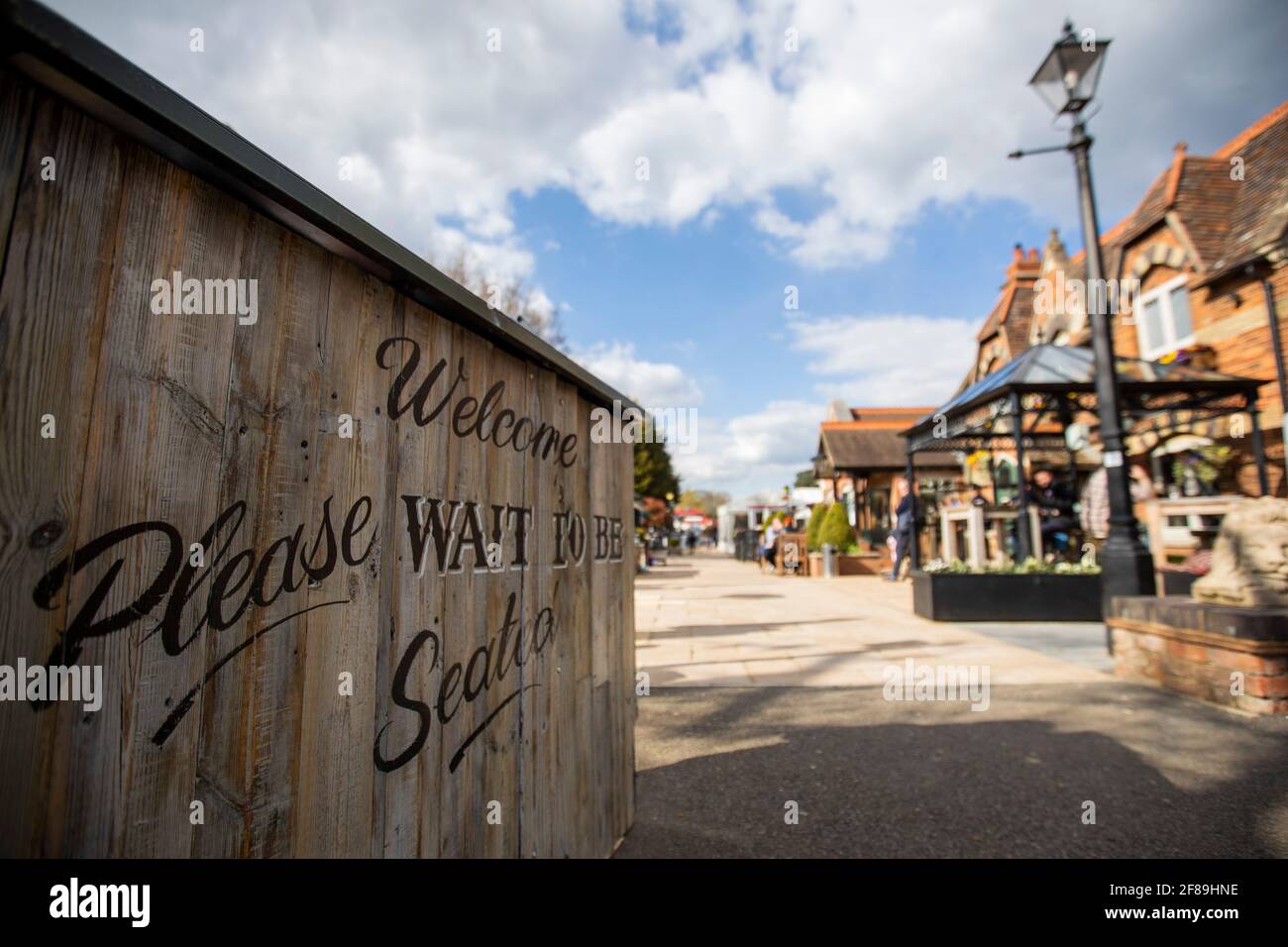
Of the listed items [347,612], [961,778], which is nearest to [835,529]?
[961,778]

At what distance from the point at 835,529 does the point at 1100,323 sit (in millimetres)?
13141

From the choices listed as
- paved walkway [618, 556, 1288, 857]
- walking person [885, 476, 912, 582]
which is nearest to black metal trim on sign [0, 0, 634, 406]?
paved walkway [618, 556, 1288, 857]

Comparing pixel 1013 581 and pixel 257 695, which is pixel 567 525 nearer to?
pixel 257 695

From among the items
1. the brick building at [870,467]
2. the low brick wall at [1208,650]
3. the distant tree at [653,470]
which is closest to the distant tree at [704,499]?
the distant tree at [653,470]

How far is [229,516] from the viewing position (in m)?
1.04

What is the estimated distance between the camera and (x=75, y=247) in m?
0.84

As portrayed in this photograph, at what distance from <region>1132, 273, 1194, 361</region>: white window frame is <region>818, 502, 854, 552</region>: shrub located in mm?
8316

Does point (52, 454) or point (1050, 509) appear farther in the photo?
point (1050, 509)

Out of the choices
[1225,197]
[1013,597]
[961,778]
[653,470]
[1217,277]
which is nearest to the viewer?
[961,778]

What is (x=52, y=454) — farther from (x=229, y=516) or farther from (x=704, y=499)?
(x=704, y=499)

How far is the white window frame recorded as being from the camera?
12434 millimetres

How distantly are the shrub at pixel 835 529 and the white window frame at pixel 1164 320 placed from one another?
832cm

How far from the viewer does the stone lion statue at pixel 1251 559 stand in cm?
426
